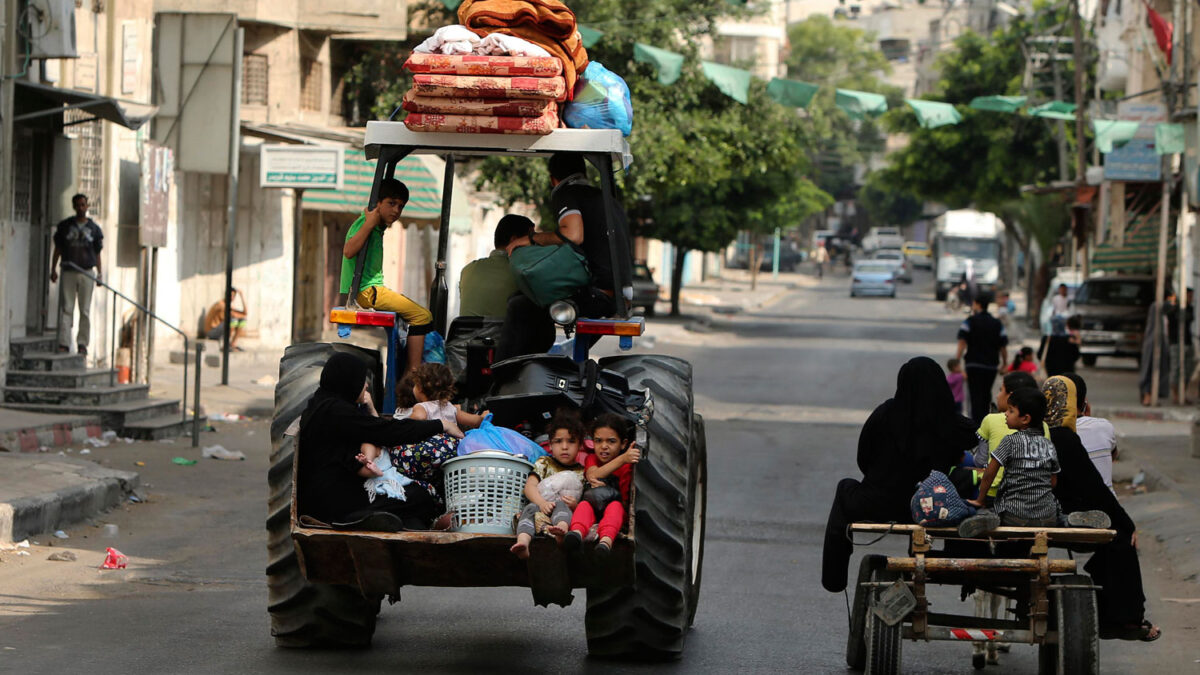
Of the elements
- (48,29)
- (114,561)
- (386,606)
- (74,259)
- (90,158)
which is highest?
(48,29)

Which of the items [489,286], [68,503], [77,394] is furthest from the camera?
[77,394]

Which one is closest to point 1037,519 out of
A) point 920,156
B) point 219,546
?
point 219,546

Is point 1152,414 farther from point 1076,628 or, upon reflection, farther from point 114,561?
point 1076,628

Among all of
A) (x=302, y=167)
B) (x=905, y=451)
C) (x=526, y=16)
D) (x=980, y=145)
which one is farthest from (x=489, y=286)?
(x=980, y=145)

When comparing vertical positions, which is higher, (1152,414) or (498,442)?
(498,442)

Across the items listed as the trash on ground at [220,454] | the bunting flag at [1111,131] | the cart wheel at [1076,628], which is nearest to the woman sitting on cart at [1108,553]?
the cart wheel at [1076,628]

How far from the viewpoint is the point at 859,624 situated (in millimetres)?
7438

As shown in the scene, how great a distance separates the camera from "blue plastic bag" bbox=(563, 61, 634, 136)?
7.78 m

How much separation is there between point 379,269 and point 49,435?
330 inches

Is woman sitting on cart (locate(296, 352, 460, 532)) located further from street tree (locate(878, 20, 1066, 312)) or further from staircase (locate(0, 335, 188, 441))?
street tree (locate(878, 20, 1066, 312))

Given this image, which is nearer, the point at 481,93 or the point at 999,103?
Answer: the point at 481,93

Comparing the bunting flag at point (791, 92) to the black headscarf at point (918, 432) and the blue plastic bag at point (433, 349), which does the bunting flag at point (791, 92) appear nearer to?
the blue plastic bag at point (433, 349)

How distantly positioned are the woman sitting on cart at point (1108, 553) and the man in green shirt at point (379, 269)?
9.96 feet

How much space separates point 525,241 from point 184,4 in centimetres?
2084
